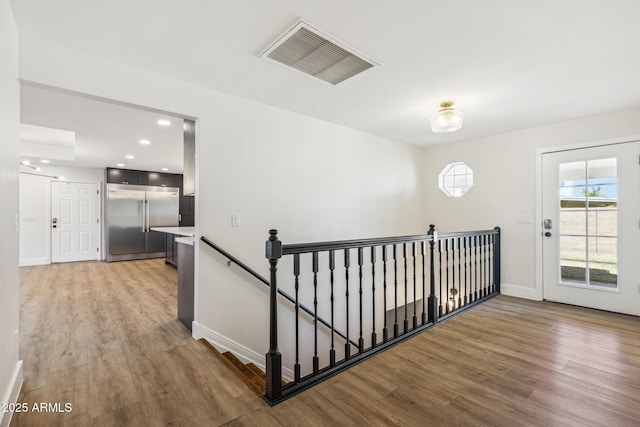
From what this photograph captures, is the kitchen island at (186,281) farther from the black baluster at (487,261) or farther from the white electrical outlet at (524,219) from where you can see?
the white electrical outlet at (524,219)

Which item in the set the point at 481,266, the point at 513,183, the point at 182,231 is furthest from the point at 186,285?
the point at 513,183

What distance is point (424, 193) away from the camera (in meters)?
5.14

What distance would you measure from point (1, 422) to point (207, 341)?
52.6 inches

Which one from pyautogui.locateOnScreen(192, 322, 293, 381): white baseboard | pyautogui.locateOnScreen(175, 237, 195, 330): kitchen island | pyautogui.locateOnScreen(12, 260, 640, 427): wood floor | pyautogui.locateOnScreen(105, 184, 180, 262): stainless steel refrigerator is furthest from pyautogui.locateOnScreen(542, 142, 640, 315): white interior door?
pyautogui.locateOnScreen(105, 184, 180, 262): stainless steel refrigerator

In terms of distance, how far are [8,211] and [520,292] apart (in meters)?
5.21

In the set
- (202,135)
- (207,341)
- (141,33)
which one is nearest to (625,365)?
(207,341)

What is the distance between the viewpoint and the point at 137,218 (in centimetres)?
745

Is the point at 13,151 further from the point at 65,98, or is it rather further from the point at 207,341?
the point at 207,341

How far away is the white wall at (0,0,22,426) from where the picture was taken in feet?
5.00

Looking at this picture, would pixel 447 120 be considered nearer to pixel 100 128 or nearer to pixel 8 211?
pixel 8 211

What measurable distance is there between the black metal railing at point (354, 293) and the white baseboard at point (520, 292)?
0.09m

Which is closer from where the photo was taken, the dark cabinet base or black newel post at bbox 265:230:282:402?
black newel post at bbox 265:230:282:402

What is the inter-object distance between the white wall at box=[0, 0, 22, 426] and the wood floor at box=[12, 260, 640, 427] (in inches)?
9.4

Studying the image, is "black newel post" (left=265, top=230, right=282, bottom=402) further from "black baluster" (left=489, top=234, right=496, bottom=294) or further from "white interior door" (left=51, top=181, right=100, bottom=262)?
"white interior door" (left=51, top=181, right=100, bottom=262)
